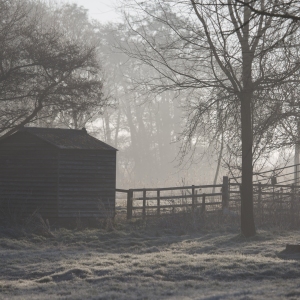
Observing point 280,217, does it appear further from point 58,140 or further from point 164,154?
point 164,154

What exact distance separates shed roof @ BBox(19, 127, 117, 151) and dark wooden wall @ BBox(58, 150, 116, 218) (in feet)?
0.68

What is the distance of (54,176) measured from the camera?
20219 millimetres

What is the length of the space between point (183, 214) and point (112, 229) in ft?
8.77

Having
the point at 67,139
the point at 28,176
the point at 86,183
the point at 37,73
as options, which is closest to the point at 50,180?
the point at 28,176

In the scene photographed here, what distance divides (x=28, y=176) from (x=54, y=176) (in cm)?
102

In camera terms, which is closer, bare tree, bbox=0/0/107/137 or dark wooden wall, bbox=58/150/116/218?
dark wooden wall, bbox=58/150/116/218

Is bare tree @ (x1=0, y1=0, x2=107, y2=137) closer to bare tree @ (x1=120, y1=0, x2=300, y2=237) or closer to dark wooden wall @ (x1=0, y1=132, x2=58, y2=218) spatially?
dark wooden wall @ (x1=0, y1=132, x2=58, y2=218)

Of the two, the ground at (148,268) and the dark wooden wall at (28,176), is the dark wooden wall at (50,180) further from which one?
the ground at (148,268)

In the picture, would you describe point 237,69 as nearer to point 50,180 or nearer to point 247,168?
point 247,168

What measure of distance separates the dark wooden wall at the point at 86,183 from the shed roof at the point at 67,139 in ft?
0.68

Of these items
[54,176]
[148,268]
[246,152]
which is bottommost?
[148,268]

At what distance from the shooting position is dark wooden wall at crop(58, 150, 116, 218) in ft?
66.5

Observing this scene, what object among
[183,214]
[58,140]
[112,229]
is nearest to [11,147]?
[58,140]

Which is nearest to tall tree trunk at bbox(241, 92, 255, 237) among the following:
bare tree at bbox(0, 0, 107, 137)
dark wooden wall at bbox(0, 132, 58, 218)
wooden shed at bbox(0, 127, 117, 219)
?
wooden shed at bbox(0, 127, 117, 219)
